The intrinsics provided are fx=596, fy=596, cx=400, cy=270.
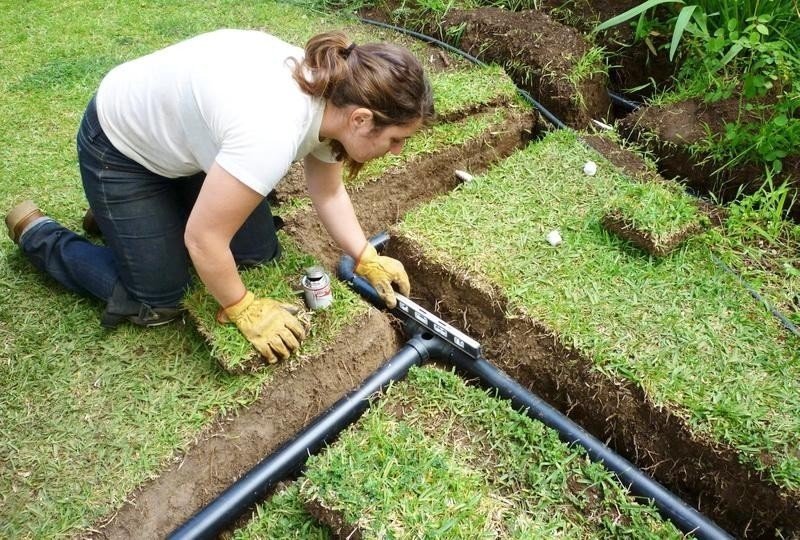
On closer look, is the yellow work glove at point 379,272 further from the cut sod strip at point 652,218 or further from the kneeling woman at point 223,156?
the cut sod strip at point 652,218

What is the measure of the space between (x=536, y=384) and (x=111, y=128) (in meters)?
1.84

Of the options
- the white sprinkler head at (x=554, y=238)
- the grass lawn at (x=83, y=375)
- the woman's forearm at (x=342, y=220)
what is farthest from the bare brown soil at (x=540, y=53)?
the woman's forearm at (x=342, y=220)

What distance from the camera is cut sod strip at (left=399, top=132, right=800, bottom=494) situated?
207cm

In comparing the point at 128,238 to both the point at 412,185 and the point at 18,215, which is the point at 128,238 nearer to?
the point at 18,215

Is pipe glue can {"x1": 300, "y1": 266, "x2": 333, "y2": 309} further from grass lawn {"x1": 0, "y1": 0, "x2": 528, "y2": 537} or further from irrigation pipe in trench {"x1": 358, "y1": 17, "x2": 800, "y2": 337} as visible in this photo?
irrigation pipe in trench {"x1": 358, "y1": 17, "x2": 800, "y2": 337}

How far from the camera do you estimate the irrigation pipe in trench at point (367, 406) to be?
188 centimetres

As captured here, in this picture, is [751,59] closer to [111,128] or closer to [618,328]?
[618,328]

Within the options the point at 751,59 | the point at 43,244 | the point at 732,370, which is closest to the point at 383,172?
the point at 43,244

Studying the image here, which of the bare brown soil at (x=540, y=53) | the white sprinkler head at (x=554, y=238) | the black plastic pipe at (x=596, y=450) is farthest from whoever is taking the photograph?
the bare brown soil at (x=540, y=53)

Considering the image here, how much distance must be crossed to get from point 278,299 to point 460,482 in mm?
953

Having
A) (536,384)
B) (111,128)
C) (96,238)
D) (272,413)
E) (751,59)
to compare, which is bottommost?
(536,384)

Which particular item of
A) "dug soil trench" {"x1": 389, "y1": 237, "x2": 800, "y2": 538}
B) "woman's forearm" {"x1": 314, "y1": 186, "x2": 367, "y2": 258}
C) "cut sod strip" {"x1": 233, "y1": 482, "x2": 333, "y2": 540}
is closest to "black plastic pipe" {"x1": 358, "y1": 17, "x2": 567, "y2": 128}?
"dug soil trench" {"x1": 389, "y1": 237, "x2": 800, "y2": 538}

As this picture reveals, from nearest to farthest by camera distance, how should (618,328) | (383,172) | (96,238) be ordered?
(618,328) → (96,238) → (383,172)

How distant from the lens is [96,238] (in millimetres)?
2768
